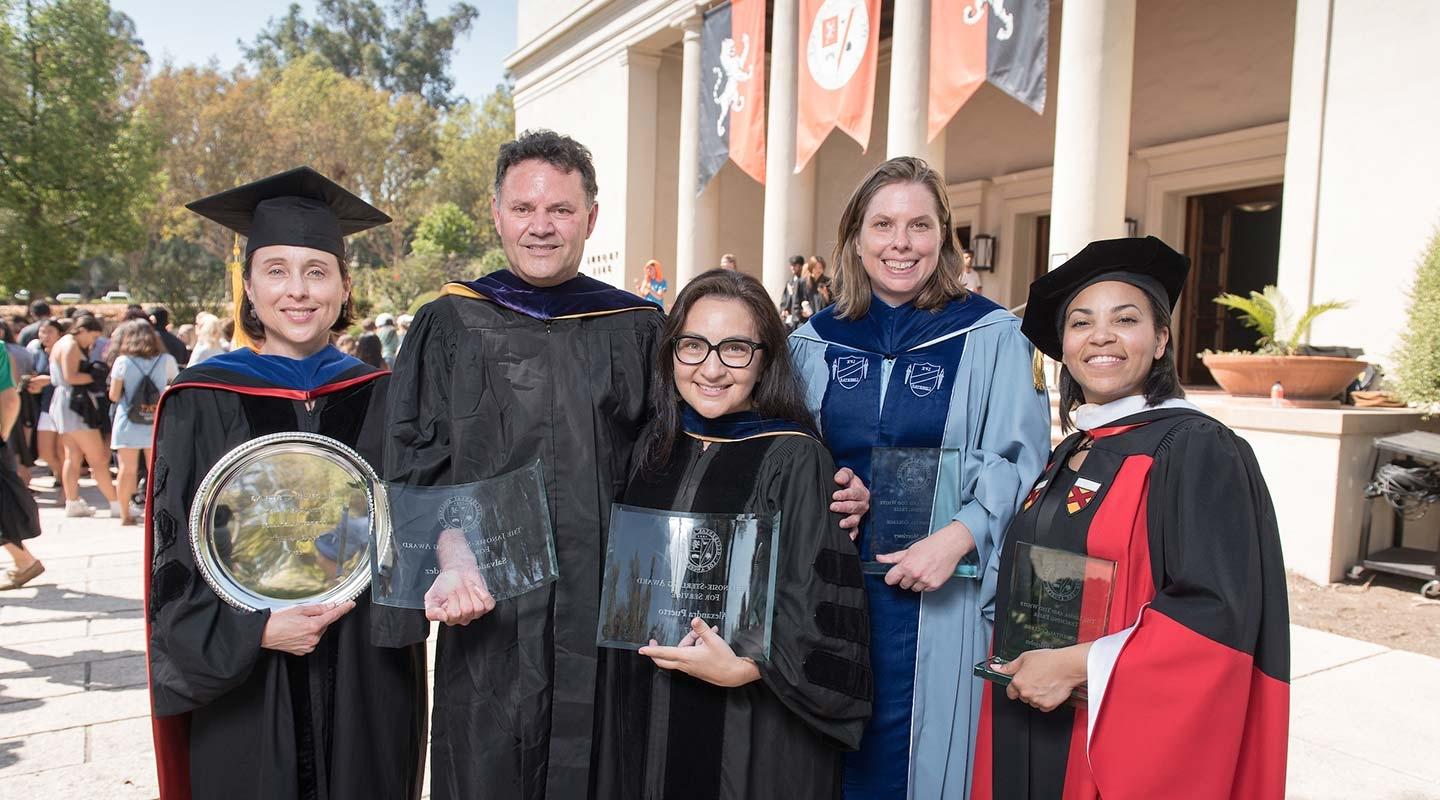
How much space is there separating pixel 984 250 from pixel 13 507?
12.6m

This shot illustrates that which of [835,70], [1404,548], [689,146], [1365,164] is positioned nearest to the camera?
[1404,548]

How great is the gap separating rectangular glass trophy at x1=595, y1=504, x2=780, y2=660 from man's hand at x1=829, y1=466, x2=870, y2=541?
24 cm

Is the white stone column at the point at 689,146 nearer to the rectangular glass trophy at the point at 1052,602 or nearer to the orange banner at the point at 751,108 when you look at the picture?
the orange banner at the point at 751,108

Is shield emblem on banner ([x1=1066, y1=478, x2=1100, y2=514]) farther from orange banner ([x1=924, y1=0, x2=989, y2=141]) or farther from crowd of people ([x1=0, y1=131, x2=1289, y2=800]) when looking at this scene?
orange banner ([x1=924, y1=0, x2=989, y2=141])

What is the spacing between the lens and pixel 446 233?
1550 inches

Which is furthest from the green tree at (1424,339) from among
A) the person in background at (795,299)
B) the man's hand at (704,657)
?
the person in background at (795,299)

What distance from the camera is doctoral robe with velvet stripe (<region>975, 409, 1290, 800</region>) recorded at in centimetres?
165

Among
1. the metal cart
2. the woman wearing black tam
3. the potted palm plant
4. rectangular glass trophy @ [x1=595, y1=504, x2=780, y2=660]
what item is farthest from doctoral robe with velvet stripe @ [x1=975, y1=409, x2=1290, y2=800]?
the potted palm plant

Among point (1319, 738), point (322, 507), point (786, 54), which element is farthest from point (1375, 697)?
point (786, 54)

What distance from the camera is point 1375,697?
423 centimetres

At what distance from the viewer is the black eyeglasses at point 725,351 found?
6.68 feet

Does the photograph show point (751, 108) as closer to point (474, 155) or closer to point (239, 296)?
point (239, 296)

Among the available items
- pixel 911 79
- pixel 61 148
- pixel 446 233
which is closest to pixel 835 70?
pixel 911 79

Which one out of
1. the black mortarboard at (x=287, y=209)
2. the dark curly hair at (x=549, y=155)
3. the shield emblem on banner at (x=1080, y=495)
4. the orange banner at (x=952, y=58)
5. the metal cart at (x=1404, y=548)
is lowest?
the metal cart at (x=1404, y=548)
